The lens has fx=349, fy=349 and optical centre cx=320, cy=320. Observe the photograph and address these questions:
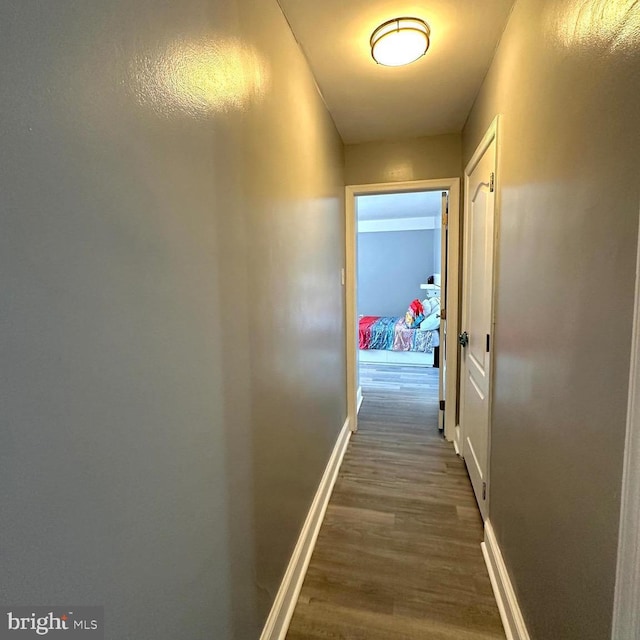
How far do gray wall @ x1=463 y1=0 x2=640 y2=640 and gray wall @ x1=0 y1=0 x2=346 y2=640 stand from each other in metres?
0.92

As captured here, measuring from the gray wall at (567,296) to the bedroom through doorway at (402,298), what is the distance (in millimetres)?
1540

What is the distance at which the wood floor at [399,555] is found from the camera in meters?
1.41

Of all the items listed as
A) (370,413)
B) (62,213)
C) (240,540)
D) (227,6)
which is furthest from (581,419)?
(370,413)

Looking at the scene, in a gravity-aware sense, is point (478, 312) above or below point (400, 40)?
below

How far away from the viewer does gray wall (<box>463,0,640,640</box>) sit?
736 millimetres

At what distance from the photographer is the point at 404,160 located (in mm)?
2789

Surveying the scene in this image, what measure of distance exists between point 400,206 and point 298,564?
5.47 m

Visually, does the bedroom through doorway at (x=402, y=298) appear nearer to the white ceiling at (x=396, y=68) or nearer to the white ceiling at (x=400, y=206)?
the white ceiling at (x=400, y=206)

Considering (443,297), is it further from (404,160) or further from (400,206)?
(400,206)

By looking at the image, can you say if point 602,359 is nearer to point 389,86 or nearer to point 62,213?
point 62,213

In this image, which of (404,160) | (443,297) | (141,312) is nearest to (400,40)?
(404,160)

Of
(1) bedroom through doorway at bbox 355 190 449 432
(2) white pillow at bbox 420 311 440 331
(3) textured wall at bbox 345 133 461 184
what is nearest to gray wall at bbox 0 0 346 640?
(3) textured wall at bbox 345 133 461 184

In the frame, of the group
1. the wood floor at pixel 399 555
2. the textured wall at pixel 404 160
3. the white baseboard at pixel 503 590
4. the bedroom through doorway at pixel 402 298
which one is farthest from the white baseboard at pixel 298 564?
the textured wall at pixel 404 160

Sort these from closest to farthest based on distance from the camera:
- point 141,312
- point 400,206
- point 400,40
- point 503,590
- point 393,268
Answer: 1. point 141,312
2. point 503,590
3. point 400,40
4. point 400,206
5. point 393,268
